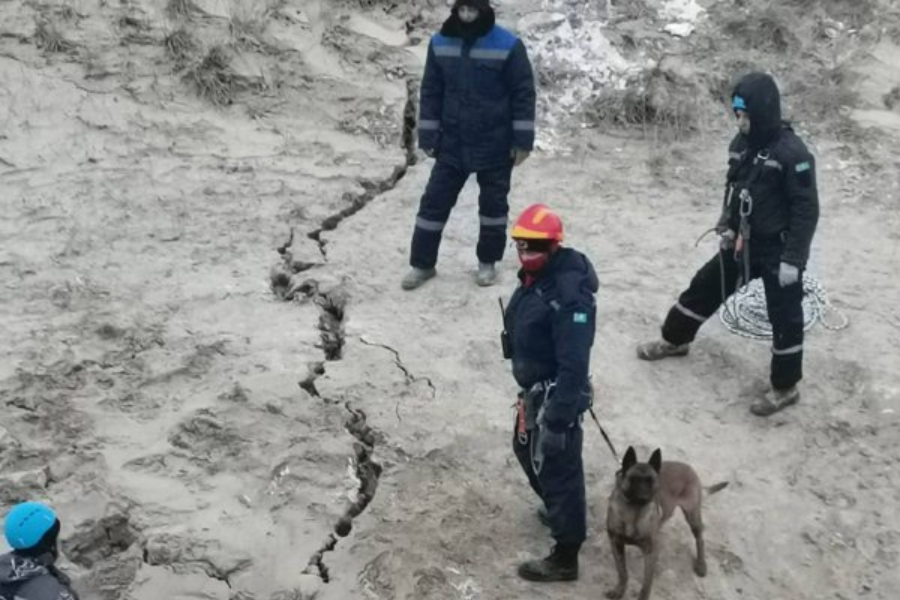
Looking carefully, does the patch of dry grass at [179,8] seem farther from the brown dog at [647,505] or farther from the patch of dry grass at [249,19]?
the brown dog at [647,505]

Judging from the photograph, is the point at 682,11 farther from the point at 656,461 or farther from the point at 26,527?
the point at 26,527

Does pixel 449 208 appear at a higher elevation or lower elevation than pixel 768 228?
lower

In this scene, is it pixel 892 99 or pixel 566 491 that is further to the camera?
pixel 892 99

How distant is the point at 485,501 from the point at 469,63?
2866mm

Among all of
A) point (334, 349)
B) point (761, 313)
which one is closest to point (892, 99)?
point (761, 313)

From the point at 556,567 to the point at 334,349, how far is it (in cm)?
229

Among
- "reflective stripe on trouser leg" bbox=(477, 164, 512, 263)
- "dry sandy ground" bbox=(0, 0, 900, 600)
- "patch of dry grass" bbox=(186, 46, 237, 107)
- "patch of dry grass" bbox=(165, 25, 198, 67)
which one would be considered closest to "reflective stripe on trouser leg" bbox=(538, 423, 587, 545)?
"dry sandy ground" bbox=(0, 0, 900, 600)

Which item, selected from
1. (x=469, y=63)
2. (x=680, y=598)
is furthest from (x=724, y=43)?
(x=680, y=598)

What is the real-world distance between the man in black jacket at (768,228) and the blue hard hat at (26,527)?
388 cm

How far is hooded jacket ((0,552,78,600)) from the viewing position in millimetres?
4066

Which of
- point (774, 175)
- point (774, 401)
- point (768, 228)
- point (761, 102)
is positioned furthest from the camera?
point (774, 401)

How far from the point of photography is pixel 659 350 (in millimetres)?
6855

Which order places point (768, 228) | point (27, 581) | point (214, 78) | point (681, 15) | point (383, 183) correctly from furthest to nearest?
point (681, 15)
point (214, 78)
point (383, 183)
point (768, 228)
point (27, 581)

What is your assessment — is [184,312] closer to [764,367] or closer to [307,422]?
[307,422]
